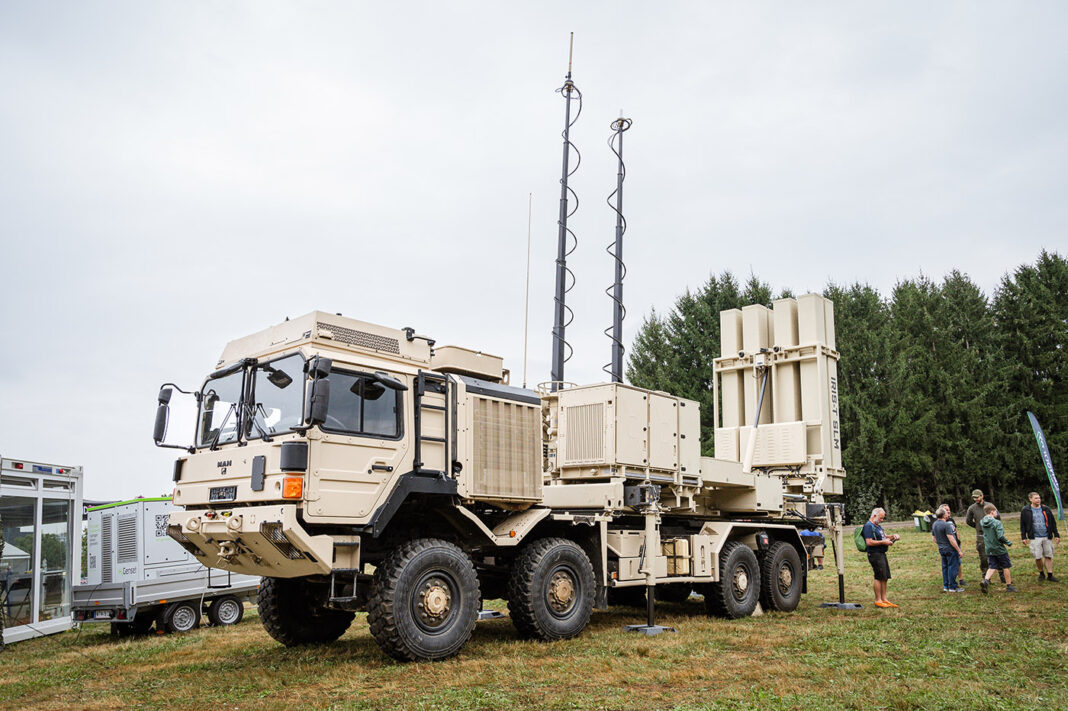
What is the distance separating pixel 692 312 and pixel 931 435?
439 inches

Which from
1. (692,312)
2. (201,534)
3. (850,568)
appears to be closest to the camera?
(201,534)

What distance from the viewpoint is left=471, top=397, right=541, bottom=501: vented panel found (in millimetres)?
9648

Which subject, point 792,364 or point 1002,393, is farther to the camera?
point 1002,393

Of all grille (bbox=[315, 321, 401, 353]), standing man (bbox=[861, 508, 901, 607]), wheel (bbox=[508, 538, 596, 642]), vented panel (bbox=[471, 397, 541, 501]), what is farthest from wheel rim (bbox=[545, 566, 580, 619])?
standing man (bbox=[861, 508, 901, 607])

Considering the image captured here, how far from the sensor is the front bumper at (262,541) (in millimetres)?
7812

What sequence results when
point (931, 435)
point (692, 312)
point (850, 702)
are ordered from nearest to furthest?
point (850, 702), point (931, 435), point (692, 312)

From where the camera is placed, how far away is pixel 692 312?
38.9 meters

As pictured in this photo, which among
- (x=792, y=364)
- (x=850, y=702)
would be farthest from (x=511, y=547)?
(x=792, y=364)

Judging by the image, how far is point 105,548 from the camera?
1477 centimetres

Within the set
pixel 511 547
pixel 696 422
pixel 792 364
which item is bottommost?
pixel 511 547

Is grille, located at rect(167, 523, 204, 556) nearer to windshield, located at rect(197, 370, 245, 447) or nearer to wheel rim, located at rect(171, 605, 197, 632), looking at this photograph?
windshield, located at rect(197, 370, 245, 447)

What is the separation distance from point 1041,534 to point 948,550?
6.27ft

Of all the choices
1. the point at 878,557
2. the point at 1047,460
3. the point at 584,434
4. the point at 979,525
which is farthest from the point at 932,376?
the point at 584,434

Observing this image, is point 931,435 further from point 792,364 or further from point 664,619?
point 664,619
